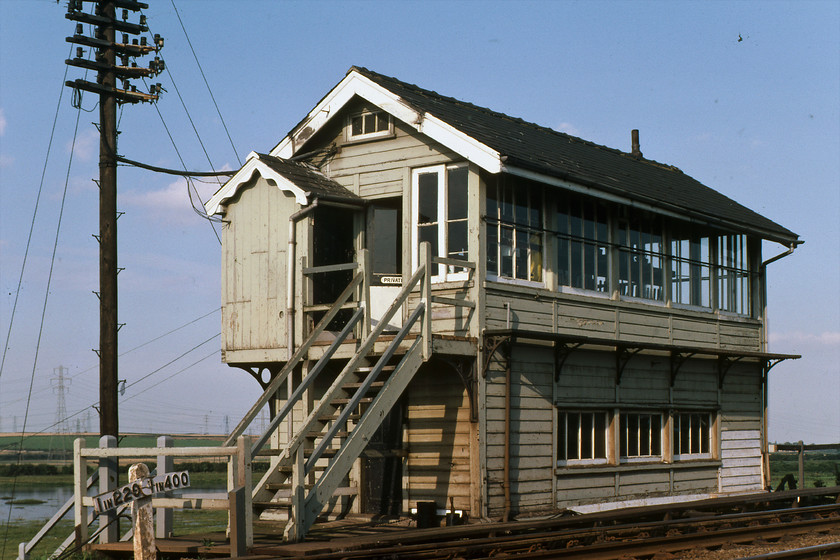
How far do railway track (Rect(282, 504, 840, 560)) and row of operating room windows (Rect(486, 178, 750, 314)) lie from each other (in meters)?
4.00

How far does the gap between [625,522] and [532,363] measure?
2.94 meters

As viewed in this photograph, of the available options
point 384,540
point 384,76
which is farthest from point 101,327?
point 384,540

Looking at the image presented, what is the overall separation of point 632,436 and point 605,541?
4844 millimetres

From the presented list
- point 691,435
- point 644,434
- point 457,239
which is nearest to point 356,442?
point 457,239

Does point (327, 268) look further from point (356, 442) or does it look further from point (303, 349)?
point (356, 442)

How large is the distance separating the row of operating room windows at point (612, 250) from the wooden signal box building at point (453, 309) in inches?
1.6

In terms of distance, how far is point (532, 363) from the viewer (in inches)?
595

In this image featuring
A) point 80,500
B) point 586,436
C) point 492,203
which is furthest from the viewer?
point 586,436

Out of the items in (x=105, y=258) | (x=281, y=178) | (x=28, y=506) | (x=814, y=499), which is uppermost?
(x=281, y=178)

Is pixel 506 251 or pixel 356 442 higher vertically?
pixel 506 251

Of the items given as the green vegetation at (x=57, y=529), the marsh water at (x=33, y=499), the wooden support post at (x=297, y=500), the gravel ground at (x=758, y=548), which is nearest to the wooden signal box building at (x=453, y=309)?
the wooden support post at (x=297, y=500)

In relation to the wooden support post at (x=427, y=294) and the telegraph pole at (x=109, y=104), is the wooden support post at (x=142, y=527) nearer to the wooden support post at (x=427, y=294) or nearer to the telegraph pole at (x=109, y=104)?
the wooden support post at (x=427, y=294)

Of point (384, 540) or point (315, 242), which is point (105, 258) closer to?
point (315, 242)

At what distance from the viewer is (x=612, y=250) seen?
16.9 metres
